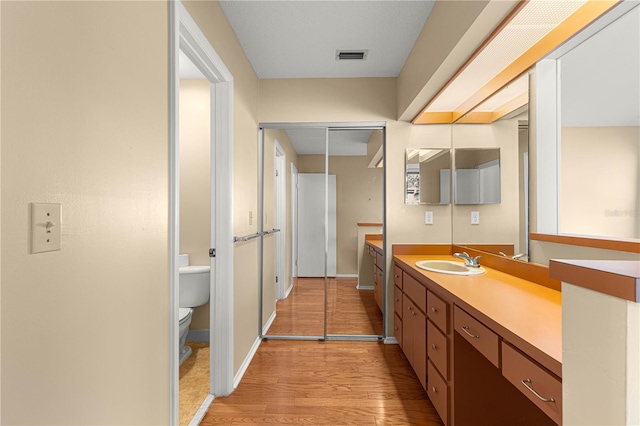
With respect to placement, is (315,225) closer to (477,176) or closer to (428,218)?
(428,218)

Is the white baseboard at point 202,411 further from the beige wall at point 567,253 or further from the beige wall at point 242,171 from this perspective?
the beige wall at point 567,253

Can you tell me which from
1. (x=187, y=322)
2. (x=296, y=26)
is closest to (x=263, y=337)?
(x=187, y=322)

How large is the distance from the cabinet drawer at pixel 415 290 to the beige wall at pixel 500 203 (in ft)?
2.16

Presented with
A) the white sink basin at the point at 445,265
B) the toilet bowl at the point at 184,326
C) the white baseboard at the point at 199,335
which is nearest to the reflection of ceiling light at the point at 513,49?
the white sink basin at the point at 445,265

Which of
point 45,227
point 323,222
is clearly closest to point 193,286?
point 323,222

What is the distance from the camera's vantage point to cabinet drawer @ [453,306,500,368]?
48.8 inches

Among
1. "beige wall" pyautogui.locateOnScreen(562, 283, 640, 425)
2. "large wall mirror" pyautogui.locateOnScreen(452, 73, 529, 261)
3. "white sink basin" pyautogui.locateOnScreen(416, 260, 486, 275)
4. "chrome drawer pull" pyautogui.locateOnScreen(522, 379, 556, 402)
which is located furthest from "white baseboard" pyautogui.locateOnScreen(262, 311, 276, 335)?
"beige wall" pyautogui.locateOnScreen(562, 283, 640, 425)

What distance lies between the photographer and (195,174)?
3076 millimetres

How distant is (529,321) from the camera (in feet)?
3.90

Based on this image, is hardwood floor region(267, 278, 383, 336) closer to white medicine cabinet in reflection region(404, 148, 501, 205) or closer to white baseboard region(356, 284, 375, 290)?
white baseboard region(356, 284, 375, 290)

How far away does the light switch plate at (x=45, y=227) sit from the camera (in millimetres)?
711

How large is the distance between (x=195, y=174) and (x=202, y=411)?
202cm

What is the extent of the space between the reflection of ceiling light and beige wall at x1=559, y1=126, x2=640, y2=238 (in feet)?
1.55

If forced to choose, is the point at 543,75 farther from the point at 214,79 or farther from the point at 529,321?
the point at 214,79
